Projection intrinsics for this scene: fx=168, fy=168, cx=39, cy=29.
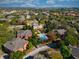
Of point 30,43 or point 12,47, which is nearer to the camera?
point 12,47

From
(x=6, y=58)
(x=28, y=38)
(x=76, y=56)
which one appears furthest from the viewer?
(x=28, y=38)

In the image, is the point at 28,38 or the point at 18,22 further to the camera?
the point at 18,22

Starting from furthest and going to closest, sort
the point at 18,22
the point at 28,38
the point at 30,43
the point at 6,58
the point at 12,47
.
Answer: the point at 18,22 → the point at 28,38 → the point at 30,43 → the point at 12,47 → the point at 6,58

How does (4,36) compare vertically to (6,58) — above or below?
above

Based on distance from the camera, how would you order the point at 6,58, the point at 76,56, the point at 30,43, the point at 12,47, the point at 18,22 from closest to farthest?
the point at 76,56, the point at 6,58, the point at 12,47, the point at 30,43, the point at 18,22

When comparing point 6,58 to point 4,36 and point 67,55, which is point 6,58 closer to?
point 4,36

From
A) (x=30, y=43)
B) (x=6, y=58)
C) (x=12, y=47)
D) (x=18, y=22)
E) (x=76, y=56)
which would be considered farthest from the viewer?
(x=18, y=22)

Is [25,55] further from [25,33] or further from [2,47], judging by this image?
[25,33]

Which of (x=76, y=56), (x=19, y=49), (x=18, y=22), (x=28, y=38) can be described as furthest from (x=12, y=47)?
(x=18, y=22)

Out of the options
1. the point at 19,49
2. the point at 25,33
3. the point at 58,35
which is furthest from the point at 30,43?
the point at 58,35
